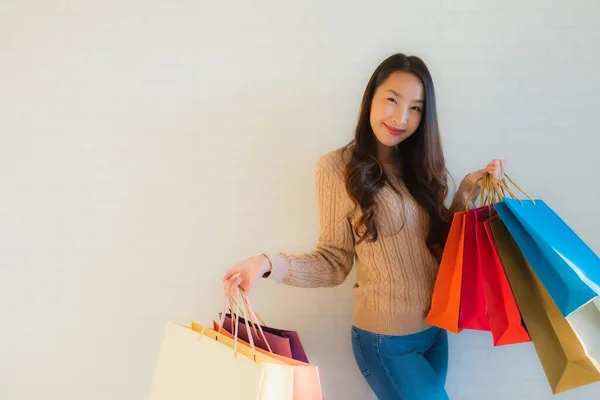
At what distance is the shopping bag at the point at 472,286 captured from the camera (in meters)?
1.21

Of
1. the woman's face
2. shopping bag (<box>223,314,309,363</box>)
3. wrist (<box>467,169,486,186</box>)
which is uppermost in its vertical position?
the woman's face

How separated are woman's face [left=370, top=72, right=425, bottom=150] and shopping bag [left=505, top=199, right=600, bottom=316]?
0.30 m

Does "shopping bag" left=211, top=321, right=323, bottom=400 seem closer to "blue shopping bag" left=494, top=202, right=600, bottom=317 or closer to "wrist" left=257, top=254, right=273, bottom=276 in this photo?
"wrist" left=257, top=254, right=273, bottom=276

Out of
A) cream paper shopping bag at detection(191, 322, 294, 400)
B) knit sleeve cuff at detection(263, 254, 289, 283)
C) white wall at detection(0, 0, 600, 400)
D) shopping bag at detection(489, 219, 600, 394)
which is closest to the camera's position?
cream paper shopping bag at detection(191, 322, 294, 400)

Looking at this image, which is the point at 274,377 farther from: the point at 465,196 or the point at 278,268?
the point at 465,196

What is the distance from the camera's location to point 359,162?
1.28 metres

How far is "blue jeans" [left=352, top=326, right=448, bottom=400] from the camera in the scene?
4.05ft

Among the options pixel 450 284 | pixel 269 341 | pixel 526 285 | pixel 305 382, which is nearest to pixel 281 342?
pixel 269 341

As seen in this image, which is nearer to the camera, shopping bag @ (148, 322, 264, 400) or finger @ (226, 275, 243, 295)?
shopping bag @ (148, 322, 264, 400)

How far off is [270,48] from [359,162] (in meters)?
0.44

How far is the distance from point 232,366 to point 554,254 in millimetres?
696

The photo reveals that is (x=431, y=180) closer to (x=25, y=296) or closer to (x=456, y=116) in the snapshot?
(x=456, y=116)

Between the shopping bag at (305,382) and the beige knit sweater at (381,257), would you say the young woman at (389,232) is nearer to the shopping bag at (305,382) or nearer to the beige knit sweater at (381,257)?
the beige knit sweater at (381,257)

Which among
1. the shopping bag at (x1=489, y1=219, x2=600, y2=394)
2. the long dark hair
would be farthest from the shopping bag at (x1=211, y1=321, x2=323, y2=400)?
the shopping bag at (x1=489, y1=219, x2=600, y2=394)
